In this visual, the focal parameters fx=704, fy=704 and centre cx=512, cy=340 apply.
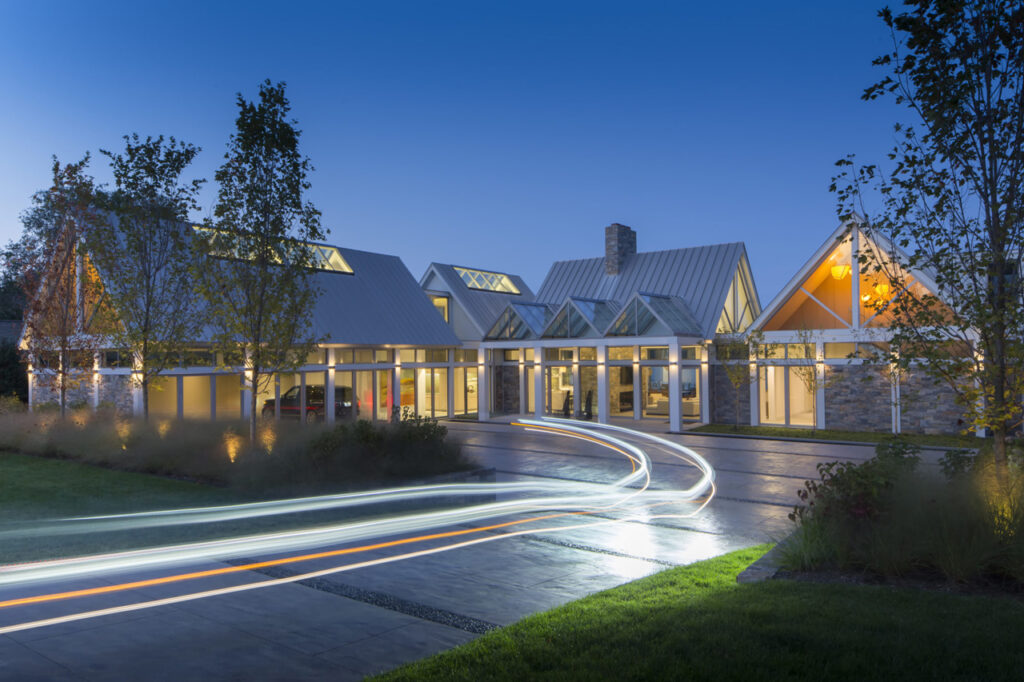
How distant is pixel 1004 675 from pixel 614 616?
2785 mm

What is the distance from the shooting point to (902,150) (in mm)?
8586

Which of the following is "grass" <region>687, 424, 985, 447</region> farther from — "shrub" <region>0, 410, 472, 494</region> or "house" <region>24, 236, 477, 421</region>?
"shrub" <region>0, 410, 472, 494</region>

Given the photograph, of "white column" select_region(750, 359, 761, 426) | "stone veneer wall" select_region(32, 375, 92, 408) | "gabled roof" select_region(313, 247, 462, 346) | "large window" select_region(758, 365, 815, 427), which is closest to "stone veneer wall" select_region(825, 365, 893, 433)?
"large window" select_region(758, 365, 815, 427)

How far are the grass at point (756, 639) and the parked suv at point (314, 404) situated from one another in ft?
69.1

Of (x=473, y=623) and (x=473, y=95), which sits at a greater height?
(x=473, y=95)

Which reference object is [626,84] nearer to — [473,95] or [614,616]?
[473,95]

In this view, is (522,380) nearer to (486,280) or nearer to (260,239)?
(486,280)

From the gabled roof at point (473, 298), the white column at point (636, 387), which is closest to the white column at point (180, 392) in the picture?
the gabled roof at point (473, 298)

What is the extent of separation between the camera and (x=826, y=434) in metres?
24.5

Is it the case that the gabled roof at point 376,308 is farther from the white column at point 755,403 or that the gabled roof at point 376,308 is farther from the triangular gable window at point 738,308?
the white column at point 755,403

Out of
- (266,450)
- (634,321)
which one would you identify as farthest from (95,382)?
(634,321)

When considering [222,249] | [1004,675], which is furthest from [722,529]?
[222,249]

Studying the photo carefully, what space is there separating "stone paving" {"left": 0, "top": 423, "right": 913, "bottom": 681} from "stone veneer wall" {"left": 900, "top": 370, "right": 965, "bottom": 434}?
48.7ft

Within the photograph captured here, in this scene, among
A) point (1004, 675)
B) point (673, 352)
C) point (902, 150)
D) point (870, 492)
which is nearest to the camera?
point (1004, 675)
